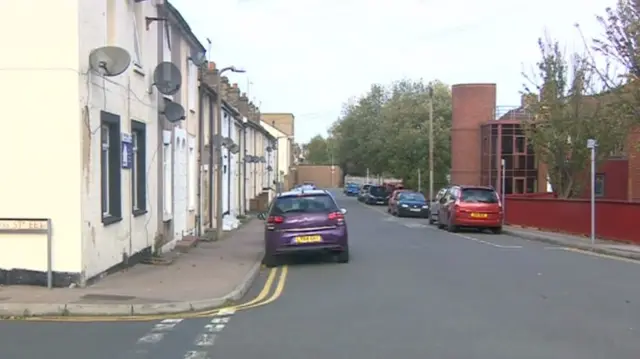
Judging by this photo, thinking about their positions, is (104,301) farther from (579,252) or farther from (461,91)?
(461,91)

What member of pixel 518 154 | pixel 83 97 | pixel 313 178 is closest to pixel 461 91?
pixel 518 154

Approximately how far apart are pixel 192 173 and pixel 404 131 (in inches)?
1545

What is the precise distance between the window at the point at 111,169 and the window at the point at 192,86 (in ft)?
27.2

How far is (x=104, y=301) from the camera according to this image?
10.1 metres

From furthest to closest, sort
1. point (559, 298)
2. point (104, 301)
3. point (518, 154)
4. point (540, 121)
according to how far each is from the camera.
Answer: point (518, 154) < point (540, 121) < point (559, 298) < point (104, 301)

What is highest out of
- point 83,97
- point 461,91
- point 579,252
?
point 461,91

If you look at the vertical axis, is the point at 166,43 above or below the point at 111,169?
above

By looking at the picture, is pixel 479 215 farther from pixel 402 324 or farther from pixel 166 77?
pixel 402 324

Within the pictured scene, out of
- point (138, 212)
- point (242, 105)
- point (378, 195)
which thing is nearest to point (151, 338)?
point (138, 212)

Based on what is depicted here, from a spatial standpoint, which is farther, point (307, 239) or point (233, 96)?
point (233, 96)

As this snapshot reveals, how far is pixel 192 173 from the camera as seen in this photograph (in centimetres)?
2250

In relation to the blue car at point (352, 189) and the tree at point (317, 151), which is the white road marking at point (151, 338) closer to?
the blue car at point (352, 189)

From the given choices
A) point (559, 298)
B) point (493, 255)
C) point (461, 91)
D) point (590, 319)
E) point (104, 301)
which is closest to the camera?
point (590, 319)

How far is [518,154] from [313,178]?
249 ft
